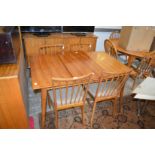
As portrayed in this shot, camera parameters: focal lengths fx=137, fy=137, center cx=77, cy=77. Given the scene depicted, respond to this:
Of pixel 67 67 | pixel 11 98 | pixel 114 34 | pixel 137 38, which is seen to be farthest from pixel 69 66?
pixel 114 34

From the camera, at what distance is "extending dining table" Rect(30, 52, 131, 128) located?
140 centimetres

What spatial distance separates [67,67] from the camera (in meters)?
1.64

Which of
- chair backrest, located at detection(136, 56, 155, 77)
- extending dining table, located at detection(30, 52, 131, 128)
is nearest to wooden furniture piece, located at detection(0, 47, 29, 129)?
extending dining table, located at detection(30, 52, 131, 128)

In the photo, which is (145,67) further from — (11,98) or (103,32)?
(11,98)

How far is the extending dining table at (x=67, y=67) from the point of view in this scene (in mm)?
1404

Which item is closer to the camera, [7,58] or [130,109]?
[7,58]

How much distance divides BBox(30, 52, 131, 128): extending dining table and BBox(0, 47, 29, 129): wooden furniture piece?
7.6 inches

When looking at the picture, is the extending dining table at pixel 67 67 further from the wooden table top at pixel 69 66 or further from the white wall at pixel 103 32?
the white wall at pixel 103 32

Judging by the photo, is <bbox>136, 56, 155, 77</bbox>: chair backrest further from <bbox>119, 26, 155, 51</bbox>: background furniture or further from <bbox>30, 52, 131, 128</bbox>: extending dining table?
<bbox>30, 52, 131, 128</bbox>: extending dining table

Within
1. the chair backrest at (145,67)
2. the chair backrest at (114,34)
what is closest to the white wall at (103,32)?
the chair backrest at (114,34)
